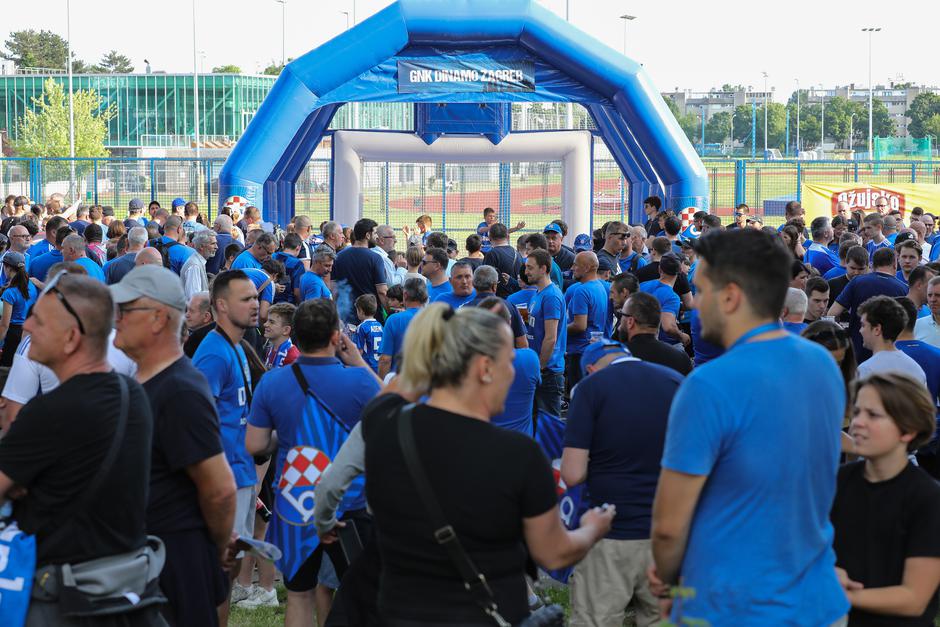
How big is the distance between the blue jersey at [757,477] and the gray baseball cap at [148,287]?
186 cm

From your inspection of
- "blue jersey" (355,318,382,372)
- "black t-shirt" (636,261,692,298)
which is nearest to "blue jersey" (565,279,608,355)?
"black t-shirt" (636,261,692,298)

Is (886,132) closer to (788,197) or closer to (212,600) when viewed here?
(788,197)

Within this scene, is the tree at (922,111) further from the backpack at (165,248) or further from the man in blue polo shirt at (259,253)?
the man in blue polo shirt at (259,253)

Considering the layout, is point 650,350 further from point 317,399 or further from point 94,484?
point 94,484

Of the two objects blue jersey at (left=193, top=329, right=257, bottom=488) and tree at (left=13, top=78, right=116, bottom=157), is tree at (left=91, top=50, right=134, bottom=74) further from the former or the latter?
blue jersey at (left=193, top=329, right=257, bottom=488)

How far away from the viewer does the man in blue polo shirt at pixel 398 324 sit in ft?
24.2

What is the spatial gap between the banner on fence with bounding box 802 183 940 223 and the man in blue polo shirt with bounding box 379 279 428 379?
1639 centimetres

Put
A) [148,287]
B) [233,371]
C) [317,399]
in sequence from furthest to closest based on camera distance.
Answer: [233,371] < [317,399] < [148,287]

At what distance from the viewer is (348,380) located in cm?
471

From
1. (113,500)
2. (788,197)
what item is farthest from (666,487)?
(788,197)

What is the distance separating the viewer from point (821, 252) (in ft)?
35.6

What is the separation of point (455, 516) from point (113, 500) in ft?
3.63

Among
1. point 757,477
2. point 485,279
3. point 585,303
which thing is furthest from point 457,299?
point 757,477

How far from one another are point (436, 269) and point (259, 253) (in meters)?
2.07
